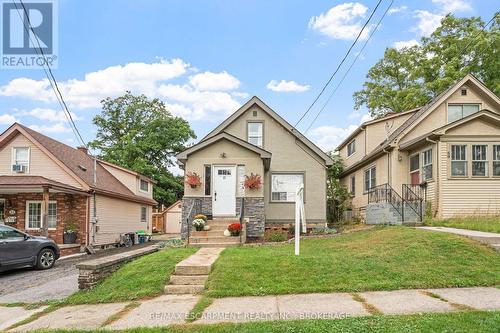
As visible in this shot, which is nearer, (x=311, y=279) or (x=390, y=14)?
(x=311, y=279)

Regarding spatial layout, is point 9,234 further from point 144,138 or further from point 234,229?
point 144,138

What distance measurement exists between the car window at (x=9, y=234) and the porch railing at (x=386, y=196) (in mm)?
13041

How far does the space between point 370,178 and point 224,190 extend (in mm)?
8289

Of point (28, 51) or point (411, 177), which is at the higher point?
point (28, 51)

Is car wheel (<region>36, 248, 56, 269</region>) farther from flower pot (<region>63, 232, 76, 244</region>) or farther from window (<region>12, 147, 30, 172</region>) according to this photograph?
window (<region>12, 147, 30, 172</region>)

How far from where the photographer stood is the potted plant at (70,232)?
55.6ft

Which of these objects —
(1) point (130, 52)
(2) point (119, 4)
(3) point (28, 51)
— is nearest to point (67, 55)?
(3) point (28, 51)

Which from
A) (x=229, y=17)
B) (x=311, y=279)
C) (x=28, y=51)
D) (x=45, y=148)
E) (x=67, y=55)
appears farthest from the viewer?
(x=45, y=148)

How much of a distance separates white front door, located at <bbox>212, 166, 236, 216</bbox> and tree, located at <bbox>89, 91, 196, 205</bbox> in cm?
2114

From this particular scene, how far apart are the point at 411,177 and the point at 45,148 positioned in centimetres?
1668

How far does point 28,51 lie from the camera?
10.8 meters

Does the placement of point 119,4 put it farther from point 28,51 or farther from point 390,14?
point 390,14

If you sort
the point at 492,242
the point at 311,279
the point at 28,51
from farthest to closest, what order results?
the point at 28,51
the point at 492,242
the point at 311,279

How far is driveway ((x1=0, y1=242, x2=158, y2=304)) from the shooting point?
25.6ft
